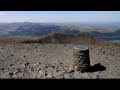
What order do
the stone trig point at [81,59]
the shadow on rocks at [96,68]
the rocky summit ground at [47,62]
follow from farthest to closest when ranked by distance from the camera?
1. the shadow on rocks at [96,68]
2. the stone trig point at [81,59]
3. the rocky summit ground at [47,62]

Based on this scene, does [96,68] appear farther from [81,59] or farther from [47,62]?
[47,62]

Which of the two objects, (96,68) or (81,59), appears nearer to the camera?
(81,59)

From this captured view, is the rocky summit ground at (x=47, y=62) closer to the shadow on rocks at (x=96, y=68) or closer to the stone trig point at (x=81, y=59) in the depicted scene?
the shadow on rocks at (x=96, y=68)

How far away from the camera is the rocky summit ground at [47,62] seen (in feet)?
24.9

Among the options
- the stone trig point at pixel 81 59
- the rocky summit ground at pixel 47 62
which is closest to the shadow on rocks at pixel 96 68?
the rocky summit ground at pixel 47 62

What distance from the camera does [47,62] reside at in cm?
935

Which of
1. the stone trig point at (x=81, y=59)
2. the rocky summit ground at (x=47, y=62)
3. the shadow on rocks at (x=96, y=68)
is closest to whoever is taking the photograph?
the rocky summit ground at (x=47, y=62)

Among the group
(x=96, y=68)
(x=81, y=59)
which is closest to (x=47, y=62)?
(x=81, y=59)

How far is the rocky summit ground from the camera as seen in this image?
7578mm

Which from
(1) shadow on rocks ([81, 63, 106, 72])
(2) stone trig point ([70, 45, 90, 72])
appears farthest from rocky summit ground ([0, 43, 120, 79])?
(2) stone trig point ([70, 45, 90, 72])

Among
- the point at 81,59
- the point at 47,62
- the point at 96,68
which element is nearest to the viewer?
the point at 81,59
